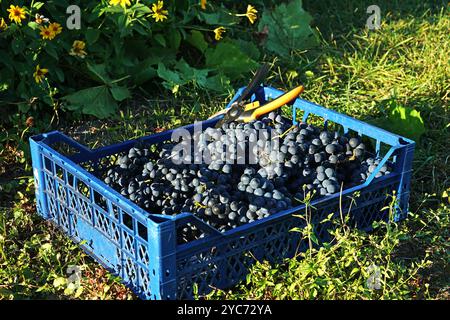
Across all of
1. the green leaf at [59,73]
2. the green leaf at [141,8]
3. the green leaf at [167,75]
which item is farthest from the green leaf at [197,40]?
the green leaf at [59,73]

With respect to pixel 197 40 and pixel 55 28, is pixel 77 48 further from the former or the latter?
pixel 197 40

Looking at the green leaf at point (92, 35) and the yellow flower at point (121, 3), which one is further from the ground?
the yellow flower at point (121, 3)

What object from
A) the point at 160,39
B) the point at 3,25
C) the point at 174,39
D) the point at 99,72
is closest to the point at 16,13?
the point at 3,25

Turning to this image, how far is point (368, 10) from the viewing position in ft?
18.0

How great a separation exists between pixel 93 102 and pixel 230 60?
868 mm

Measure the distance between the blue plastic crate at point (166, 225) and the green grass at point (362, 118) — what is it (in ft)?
0.26

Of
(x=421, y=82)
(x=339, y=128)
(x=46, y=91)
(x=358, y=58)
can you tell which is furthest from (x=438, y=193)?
(x=46, y=91)

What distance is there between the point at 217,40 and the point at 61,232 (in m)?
1.93

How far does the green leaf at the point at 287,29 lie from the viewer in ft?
16.1

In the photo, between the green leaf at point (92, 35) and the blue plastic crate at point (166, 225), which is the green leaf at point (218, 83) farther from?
the blue plastic crate at point (166, 225)

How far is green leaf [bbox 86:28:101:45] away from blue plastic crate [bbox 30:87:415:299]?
811 millimetres

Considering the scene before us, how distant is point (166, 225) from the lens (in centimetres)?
260

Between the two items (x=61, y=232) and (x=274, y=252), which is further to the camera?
(x=61, y=232)

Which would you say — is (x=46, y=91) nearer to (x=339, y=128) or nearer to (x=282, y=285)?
(x=339, y=128)
